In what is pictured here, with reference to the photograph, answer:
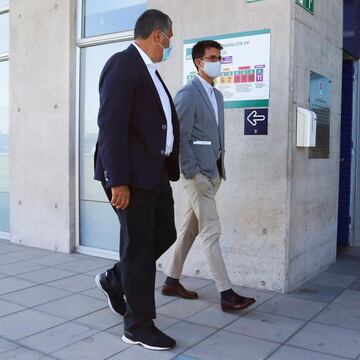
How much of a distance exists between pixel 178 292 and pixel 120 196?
1531 millimetres

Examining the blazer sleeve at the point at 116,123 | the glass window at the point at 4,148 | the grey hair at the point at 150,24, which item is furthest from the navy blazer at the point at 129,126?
the glass window at the point at 4,148

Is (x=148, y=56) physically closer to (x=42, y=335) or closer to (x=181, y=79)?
(x=181, y=79)

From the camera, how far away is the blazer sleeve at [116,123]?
3.20m

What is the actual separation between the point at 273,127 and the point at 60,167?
2.84m

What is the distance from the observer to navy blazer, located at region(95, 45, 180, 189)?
10.5ft

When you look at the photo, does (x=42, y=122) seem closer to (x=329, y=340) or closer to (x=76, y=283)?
(x=76, y=283)

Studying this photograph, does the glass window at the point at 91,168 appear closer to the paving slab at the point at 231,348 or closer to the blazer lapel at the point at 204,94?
the blazer lapel at the point at 204,94

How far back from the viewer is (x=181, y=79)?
507 cm

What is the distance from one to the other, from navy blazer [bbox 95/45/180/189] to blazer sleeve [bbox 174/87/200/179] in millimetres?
542

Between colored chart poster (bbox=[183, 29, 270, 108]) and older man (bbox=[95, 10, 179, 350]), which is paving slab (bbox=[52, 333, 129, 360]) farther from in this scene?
colored chart poster (bbox=[183, 29, 270, 108])

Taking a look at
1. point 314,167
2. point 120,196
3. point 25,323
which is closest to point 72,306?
point 25,323

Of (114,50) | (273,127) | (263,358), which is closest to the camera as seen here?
(263,358)

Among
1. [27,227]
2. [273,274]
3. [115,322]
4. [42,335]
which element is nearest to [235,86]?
[273,274]

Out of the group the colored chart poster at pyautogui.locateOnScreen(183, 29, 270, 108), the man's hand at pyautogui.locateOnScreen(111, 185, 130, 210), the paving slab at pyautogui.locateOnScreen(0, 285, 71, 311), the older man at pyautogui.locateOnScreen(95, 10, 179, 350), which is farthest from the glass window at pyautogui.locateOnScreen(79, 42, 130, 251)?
the man's hand at pyautogui.locateOnScreen(111, 185, 130, 210)
